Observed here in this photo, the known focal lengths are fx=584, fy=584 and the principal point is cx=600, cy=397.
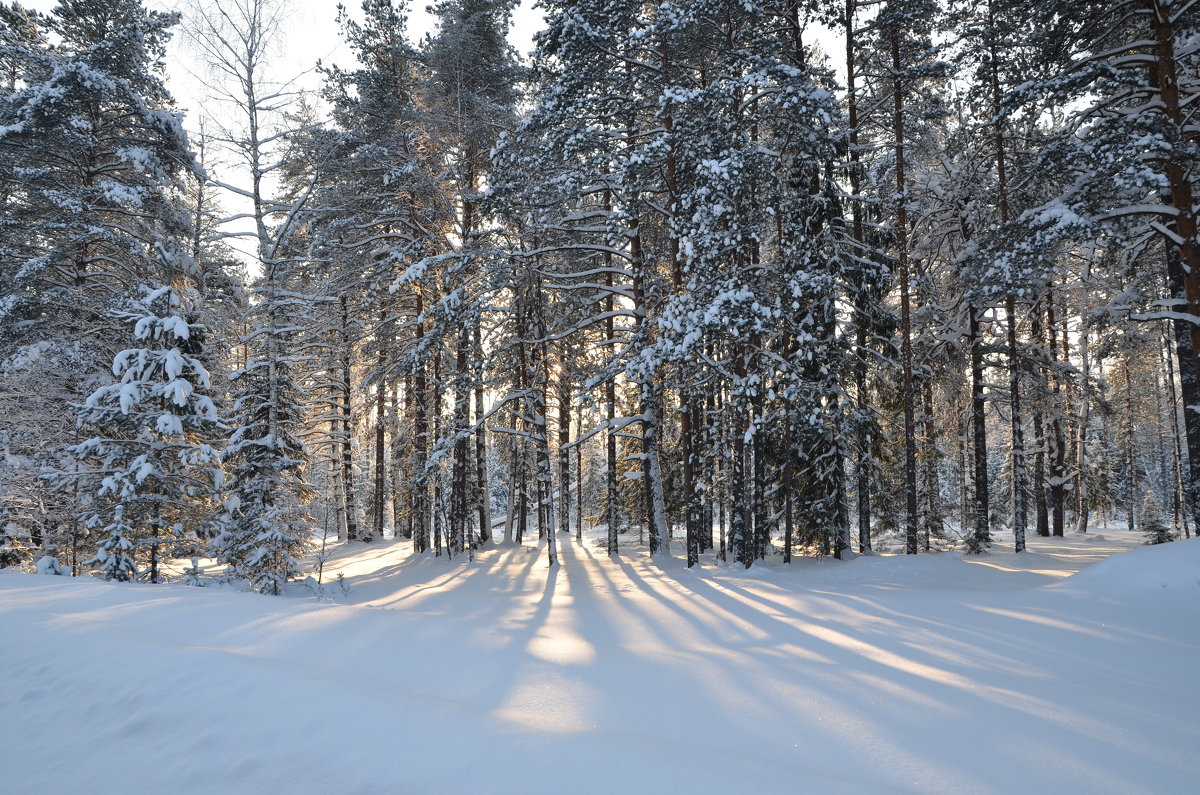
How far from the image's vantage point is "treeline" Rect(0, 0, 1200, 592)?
1127 cm

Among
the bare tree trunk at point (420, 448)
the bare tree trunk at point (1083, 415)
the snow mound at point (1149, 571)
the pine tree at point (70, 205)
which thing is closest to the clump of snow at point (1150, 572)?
the snow mound at point (1149, 571)

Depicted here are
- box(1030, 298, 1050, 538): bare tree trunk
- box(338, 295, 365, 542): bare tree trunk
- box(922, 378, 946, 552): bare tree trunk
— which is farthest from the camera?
box(338, 295, 365, 542): bare tree trunk

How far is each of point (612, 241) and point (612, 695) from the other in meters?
11.3

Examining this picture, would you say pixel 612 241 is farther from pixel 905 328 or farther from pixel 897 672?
pixel 897 672

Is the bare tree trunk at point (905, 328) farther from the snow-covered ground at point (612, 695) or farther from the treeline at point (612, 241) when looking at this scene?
the snow-covered ground at point (612, 695)

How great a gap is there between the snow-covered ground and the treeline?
4.91m

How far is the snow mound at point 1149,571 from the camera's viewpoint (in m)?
7.76

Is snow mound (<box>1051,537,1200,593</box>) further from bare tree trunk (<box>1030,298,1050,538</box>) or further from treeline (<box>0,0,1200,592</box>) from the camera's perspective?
bare tree trunk (<box>1030,298,1050,538</box>)

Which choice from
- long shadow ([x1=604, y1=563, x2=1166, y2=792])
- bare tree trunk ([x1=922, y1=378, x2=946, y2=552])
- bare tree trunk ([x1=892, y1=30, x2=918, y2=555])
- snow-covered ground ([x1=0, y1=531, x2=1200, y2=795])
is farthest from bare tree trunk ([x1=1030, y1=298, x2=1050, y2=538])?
long shadow ([x1=604, y1=563, x2=1166, y2=792])

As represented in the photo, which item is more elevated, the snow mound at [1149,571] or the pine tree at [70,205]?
the pine tree at [70,205]

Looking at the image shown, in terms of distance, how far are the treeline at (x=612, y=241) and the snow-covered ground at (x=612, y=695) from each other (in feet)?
16.1

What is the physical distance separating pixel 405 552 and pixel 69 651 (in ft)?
58.2

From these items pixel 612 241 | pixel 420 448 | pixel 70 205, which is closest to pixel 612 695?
pixel 612 241

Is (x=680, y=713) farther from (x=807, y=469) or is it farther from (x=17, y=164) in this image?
(x=17, y=164)
